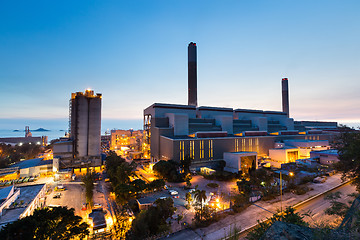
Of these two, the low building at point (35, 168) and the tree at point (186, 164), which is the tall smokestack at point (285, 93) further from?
the low building at point (35, 168)

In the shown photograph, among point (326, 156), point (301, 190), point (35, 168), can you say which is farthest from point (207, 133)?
point (35, 168)

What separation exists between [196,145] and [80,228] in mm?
42008

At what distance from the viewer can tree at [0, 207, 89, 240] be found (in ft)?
42.6

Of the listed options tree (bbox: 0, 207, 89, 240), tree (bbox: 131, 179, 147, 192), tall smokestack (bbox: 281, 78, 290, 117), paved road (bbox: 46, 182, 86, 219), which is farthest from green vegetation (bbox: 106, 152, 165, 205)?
tall smokestack (bbox: 281, 78, 290, 117)

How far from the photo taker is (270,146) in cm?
7056

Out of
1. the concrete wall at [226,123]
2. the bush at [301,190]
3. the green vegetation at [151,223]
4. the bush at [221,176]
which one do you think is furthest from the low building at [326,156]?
the green vegetation at [151,223]

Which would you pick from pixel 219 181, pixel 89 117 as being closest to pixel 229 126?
pixel 219 181

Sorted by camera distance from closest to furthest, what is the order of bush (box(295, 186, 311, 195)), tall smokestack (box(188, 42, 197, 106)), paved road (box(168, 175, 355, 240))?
paved road (box(168, 175, 355, 240)) → bush (box(295, 186, 311, 195)) → tall smokestack (box(188, 42, 197, 106))

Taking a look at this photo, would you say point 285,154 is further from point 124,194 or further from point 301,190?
point 124,194

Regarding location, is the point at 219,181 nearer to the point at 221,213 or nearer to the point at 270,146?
the point at 221,213

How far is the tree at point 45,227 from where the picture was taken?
1298 centimetres

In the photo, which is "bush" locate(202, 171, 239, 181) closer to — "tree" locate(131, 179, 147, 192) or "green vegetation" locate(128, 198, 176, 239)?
"tree" locate(131, 179, 147, 192)

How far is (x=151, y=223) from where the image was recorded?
21359 millimetres

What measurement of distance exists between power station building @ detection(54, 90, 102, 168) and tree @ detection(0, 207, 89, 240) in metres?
47.2
